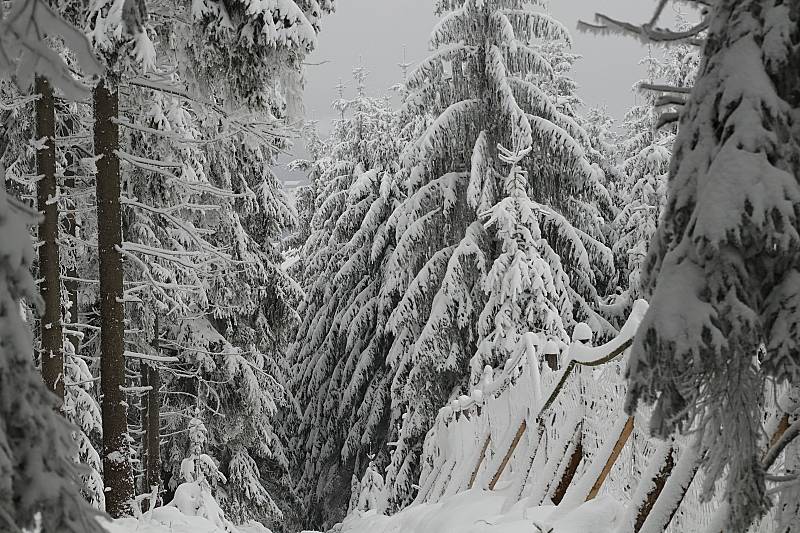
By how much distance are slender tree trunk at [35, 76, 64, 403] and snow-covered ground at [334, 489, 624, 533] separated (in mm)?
4160

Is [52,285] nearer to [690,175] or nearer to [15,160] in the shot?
[15,160]

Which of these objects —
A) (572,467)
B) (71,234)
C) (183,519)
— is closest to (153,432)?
(71,234)

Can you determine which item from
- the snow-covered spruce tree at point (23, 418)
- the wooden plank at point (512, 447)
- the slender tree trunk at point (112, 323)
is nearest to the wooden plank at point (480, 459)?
the wooden plank at point (512, 447)

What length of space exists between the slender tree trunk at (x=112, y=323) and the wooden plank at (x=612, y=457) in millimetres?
5256

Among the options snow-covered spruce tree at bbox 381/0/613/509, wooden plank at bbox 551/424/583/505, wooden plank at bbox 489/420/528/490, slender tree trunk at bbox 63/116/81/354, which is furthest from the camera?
snow-covered spruce tree at bbox 381/0/613/509

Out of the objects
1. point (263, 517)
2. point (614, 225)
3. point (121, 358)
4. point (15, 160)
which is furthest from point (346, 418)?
point (121, 358)

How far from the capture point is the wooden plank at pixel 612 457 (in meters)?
4.26

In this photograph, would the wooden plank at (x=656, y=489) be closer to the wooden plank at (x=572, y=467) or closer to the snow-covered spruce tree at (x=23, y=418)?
the wooden plank at (x=572, y=467)

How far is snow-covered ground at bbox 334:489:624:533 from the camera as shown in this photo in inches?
162

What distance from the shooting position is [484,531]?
4703 mm

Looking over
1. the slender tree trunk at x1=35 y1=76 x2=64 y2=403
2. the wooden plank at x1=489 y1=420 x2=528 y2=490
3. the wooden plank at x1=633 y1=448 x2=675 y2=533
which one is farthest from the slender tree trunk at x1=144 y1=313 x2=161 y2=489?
the wooden plank at x1=633 y1=448 x2=675 y2=533

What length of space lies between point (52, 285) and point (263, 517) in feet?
33.2

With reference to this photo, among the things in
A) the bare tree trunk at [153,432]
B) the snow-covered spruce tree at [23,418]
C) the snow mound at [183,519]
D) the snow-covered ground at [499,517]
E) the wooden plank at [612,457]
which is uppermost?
the snow-covered spruce tree at [23,418]

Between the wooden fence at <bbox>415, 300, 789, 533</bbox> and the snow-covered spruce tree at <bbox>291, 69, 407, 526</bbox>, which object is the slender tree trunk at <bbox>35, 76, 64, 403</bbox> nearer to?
the wooden fence at <bbox>415, 300, 789, 533</bbox>
